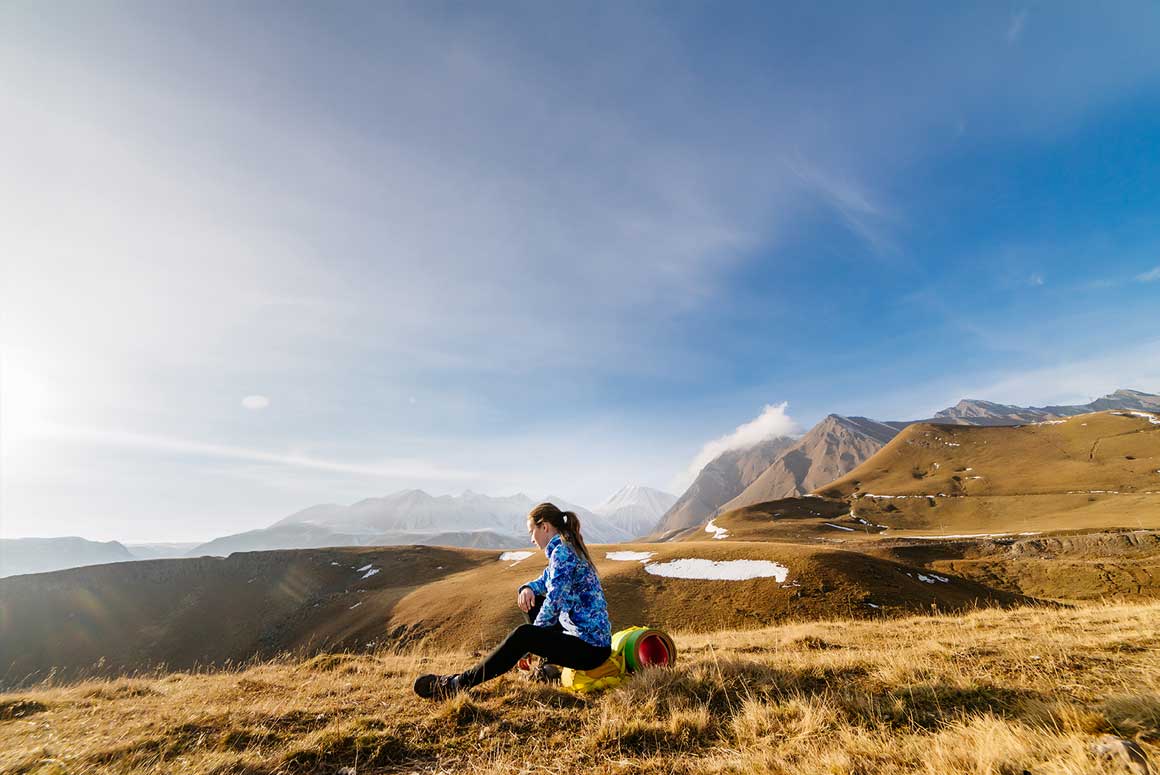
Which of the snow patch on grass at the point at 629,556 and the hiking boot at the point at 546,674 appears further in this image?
the snow patch on grass at the point at 629,556

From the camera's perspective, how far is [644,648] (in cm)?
728

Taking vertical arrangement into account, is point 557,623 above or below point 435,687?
above

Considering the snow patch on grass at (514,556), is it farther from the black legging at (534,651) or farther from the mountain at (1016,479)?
the mountain at (1016,479)

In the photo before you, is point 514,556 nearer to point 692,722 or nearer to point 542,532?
point 542,532

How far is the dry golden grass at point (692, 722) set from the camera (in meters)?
3.66

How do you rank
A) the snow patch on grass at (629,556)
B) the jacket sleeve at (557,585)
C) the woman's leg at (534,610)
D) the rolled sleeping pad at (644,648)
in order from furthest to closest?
the snow patch on grass at (629,556), the woman's leg at (534,610), the rolled sleeping pad at (644,648), the jacket sleeve at (557,585)

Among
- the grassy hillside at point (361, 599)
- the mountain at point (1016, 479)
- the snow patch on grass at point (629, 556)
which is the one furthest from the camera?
the mountain at point (1016, 479)

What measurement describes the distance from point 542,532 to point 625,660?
230cm

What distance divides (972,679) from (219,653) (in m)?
91.3

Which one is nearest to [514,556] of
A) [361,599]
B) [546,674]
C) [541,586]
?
[361,599]

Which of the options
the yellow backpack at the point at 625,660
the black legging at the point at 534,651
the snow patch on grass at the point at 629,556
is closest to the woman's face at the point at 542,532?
the black legging at the point at 534,651

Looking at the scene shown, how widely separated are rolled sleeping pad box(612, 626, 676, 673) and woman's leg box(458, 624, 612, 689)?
93 centimetres

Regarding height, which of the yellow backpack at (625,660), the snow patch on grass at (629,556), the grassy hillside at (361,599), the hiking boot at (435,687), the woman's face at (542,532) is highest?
the woman's face at (542,532)

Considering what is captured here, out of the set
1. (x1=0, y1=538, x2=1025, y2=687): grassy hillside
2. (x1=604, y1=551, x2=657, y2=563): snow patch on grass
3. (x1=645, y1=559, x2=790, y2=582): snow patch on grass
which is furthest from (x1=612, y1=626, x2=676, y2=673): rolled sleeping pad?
(x1=604, y1=551, x2=657, y2=563): snow patch on grass
